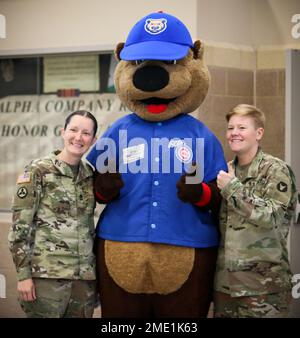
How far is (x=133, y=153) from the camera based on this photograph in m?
2.57

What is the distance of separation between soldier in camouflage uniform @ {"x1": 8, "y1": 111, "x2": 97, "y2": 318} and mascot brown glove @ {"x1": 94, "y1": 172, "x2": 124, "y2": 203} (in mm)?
84

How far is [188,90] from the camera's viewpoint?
2611 mm

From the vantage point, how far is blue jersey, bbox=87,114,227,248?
8.26ft

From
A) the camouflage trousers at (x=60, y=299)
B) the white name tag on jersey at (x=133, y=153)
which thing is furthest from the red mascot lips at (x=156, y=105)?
the camouflage trousers at (x=60, y=299)

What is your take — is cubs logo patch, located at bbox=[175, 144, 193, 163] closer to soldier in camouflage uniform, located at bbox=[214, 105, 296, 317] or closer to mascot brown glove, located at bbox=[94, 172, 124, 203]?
soldier in camouflage uniform, located at bbox=[214, 105, 296, 317]

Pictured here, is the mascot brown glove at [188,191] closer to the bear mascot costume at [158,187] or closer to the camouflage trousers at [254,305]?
the bear mascot costume at [158,187]

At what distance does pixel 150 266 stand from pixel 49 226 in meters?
0.49

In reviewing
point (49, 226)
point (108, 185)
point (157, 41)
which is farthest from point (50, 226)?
point (157, 41)

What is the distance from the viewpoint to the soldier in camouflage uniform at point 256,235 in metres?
2.43

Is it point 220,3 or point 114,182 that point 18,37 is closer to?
point 220,3

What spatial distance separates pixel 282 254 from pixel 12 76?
8.92ft

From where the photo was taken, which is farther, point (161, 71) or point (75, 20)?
point (75, 20)

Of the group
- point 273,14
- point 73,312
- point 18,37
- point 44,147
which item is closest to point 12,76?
point 18,37

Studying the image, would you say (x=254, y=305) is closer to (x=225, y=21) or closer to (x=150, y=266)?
(x=150, y=266)
